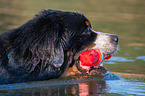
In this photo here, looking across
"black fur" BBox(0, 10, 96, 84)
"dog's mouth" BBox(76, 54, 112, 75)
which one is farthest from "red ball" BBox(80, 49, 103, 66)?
"black fur" BBox(0, 10, 96, 84)

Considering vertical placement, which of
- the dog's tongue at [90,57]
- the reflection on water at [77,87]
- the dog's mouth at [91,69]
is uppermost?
the dog's tongue at [90,57]

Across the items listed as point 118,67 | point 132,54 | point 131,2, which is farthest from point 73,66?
point 131,2

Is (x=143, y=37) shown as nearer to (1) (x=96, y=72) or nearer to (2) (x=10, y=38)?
(1) (x=96, y=72)

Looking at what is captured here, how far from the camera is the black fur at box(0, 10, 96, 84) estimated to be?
212 inches

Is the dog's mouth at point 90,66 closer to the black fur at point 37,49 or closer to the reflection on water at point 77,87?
the reflection on water at point 77,87

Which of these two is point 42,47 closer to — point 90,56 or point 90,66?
point 90,56

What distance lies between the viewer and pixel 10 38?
221 inches

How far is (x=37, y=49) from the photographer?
5.38 meters

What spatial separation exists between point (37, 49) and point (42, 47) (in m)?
0.09

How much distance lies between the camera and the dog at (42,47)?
540 centimetres

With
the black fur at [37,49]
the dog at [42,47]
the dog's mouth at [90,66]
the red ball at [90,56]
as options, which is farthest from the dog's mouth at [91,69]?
the black fur at [37,49]

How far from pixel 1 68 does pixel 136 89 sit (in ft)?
8.13

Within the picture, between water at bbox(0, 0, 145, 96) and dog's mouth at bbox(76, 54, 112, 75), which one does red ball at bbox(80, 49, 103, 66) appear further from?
water at bbox(0, 0, 145, 96)

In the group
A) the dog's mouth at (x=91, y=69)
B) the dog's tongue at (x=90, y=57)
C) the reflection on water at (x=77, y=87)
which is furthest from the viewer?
the dog's mouth at (x=91, y=69)
